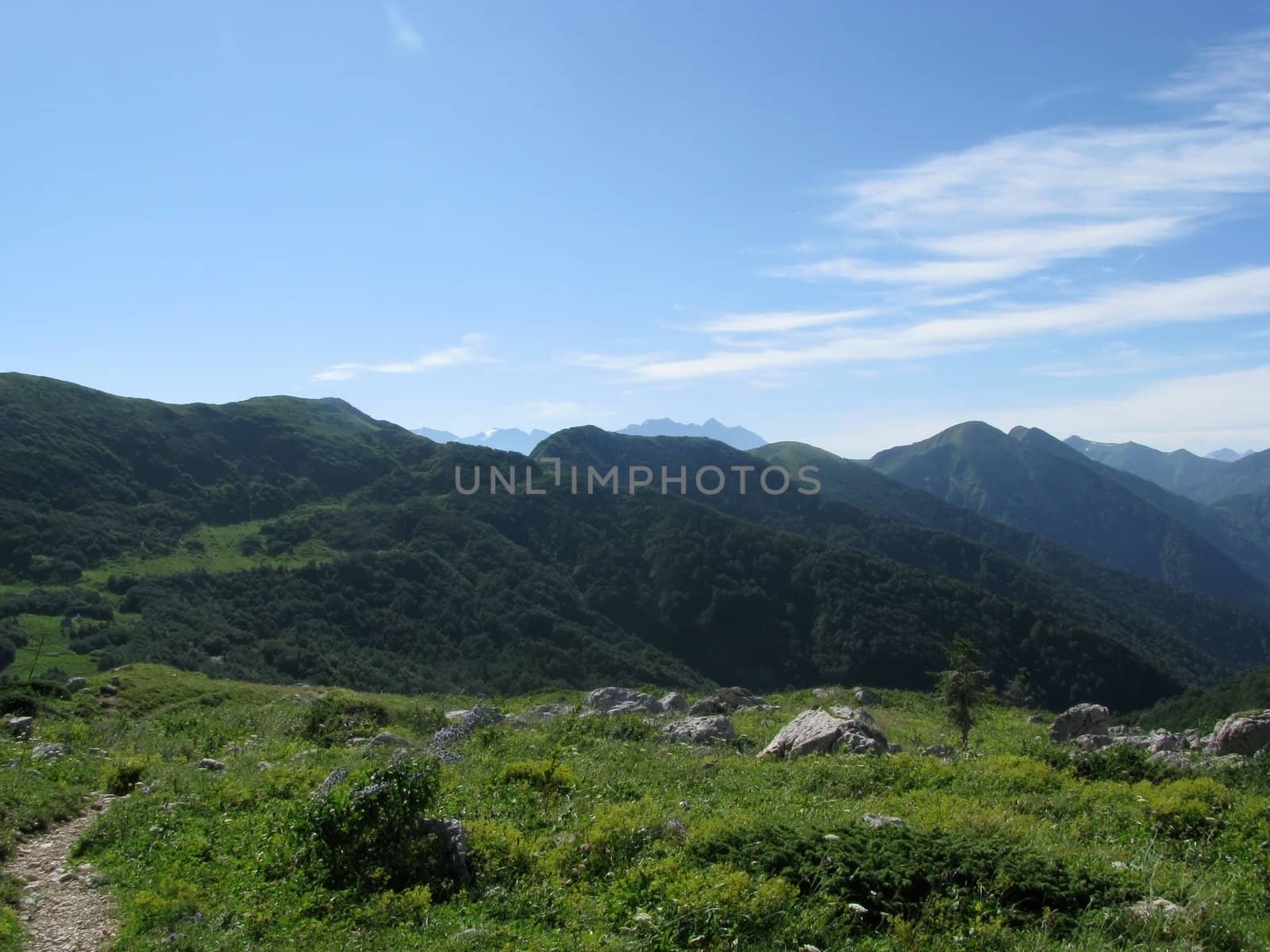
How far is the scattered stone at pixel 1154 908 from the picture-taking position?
7137 millimetres

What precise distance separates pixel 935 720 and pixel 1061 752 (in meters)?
14.7

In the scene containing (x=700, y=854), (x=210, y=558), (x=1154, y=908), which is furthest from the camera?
(x=210, y=558)

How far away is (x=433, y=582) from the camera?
103750 millimetres

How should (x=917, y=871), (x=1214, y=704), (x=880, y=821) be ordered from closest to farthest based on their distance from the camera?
(x=917, y=871) < (x=880, y=821) < (x=1214, y=704)

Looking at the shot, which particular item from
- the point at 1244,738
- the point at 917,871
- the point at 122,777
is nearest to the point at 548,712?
the point at 122,777

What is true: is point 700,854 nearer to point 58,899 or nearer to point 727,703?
point 58,899

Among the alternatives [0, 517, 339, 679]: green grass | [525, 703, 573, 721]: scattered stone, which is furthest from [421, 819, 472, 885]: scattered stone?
[0, 517, 339, 679]: green grass

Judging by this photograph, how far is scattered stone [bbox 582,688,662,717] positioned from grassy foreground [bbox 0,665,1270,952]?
9302 mm

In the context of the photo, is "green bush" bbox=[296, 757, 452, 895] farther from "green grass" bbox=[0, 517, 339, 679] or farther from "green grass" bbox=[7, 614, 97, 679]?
"green grass" bbox=[0, 517, 339, 679]

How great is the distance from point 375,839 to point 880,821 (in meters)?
5.94

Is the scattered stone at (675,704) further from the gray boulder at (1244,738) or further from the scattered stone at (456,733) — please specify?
the gray boulder at (1244,738)

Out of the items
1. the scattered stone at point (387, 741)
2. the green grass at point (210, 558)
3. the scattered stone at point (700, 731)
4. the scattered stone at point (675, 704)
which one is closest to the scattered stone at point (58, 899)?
the scattered stone at point (387, 741)

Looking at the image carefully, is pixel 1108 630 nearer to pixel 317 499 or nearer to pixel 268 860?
pixel 317 499

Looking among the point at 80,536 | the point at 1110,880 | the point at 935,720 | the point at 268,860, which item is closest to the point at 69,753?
the point at 268,860
